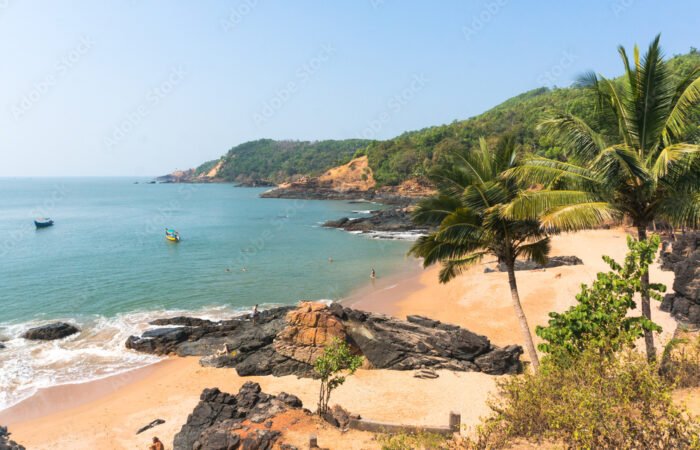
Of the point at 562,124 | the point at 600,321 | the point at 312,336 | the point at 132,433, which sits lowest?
the point at 132,433

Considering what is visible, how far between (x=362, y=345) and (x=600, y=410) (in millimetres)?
13523

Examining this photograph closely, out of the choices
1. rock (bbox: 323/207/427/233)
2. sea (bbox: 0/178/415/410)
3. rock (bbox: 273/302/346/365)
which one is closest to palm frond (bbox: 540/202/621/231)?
rock (bbox: 273/302/346/365)

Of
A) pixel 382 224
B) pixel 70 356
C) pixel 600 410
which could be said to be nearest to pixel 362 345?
pixel 600 410

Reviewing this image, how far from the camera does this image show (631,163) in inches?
Answer: 346

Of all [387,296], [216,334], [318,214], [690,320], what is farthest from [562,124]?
[318,214]

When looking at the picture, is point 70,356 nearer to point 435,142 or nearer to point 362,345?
point 362,345

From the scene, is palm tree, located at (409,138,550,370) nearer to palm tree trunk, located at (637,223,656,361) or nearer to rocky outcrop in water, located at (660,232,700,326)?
Answer: palm tree trunk, located at (637,223,656,361)

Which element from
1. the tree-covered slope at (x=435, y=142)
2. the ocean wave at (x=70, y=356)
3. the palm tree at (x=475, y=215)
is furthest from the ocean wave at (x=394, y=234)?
the palm tree at (x=475, y=215)

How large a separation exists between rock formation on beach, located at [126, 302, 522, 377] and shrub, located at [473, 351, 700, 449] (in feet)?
30.8

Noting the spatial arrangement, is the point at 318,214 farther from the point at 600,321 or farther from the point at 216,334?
the point at 600,321

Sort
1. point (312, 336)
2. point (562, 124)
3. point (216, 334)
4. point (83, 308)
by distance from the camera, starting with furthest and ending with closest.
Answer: point (83, 308) < point (216, 334) < point (312, 336) < point (562, 124)

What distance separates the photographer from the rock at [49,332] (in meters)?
24.6

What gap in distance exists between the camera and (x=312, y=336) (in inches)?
763

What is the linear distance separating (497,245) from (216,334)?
703 inches
